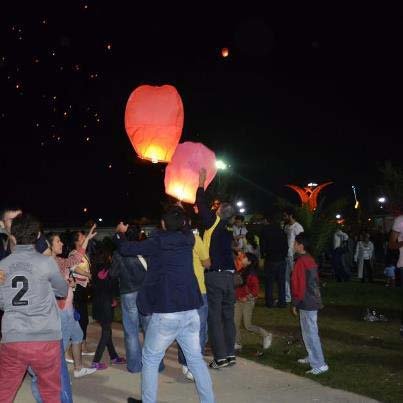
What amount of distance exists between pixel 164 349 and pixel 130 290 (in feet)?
→ 6.67

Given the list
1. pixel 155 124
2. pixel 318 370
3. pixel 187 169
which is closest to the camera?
pixel 318 370

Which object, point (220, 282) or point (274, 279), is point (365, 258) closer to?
point (274, 279)

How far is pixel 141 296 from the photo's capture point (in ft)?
18.9

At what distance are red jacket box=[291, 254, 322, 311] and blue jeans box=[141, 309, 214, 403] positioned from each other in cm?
222

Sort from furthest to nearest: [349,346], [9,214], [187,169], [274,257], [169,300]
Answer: [274,257], [349,346], [187,169], [9,214], [169,300]

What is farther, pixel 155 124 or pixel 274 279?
pixel 274 279

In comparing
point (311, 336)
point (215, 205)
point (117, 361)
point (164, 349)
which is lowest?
point (117, 361)

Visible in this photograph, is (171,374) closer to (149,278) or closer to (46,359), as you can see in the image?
(149,278)

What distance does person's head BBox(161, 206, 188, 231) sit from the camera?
18.8 feet

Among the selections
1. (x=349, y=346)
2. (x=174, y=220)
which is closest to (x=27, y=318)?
(x=174, y=220)

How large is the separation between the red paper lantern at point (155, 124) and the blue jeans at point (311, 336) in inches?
114

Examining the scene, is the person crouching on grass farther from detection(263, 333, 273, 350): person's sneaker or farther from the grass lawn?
detection(263, 333, 273, 350): person's sneaker

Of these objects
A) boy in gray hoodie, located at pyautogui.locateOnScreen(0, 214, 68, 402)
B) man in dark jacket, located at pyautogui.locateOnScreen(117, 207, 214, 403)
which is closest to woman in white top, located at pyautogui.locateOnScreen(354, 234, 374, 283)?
Answer: man in dark jacket, located at pyautogui.locateOnScreen(117, 207, 214, 403)

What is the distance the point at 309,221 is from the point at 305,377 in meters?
16.0
